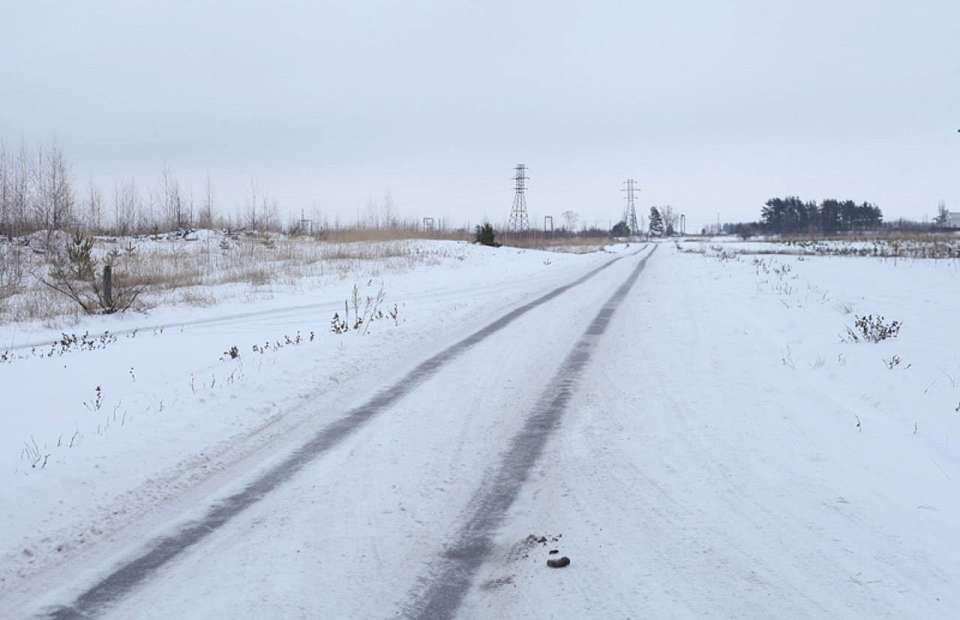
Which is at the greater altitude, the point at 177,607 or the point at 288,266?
the point at 288,266

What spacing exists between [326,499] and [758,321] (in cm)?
972

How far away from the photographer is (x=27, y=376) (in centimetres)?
831

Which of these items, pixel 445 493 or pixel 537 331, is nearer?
pixel 445 493

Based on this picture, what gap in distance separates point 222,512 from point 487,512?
1.62 metres

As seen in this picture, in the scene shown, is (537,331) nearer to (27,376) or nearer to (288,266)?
(27,376)

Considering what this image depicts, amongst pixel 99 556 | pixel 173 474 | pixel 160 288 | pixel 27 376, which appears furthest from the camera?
pixel 160 288

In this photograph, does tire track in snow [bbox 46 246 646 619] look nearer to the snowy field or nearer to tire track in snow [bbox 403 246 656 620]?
the snowy field

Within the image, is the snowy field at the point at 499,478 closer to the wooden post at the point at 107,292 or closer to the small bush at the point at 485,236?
the wooden post at the point at 107,292

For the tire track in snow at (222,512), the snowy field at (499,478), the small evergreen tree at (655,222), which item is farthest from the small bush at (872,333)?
the small evergreen tree at (655,222)

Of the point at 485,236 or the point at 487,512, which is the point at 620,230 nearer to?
the point at 485,236

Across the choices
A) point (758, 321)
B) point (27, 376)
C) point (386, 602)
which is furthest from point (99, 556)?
point (758, 321)

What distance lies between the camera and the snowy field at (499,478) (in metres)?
3.19

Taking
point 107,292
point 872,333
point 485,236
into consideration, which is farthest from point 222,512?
point 485,236

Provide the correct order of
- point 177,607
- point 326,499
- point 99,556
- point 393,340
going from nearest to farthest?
point 177,607 → point 99,556 → point 326,499 → point 393,340
